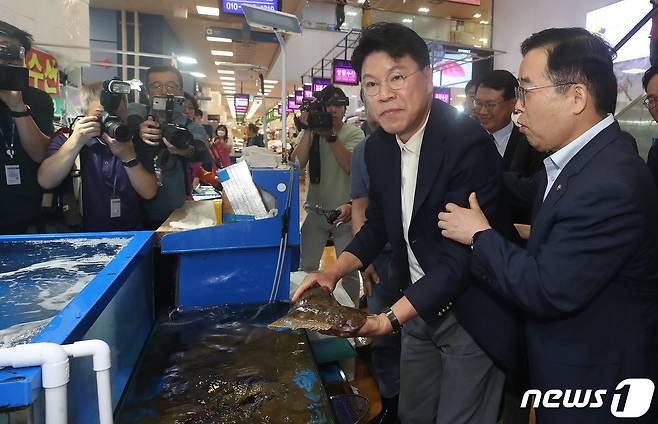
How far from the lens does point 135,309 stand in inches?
55.1

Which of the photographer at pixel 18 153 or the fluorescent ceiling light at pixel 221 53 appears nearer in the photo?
the photographer at pixel 18 153

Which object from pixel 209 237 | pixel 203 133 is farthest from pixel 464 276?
pixel 203 133

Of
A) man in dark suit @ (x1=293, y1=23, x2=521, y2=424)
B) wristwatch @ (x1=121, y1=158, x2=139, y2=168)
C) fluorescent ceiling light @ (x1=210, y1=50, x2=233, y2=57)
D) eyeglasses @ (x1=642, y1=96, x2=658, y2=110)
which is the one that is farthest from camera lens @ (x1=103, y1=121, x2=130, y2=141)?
fluorescent ceiling light @ (x1=210, y1=50, x2=233, y2=57)

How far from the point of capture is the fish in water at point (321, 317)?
1157 mm

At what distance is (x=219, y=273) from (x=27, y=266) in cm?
64

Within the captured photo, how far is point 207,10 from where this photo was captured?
816 cm

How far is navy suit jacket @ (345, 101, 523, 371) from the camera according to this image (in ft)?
4.17

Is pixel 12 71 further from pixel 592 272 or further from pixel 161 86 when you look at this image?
pixel 592 272

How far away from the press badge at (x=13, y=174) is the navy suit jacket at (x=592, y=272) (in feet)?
6.70

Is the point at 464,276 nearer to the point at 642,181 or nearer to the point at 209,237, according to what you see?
the point at 642,181

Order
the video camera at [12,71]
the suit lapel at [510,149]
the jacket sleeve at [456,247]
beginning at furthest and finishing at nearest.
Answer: the suit lapel at [510,149]
the video camera at [12,71]
the jacket sleeve at [456,247]

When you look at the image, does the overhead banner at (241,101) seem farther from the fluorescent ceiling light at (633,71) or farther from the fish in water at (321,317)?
the fish in water at (321,317)

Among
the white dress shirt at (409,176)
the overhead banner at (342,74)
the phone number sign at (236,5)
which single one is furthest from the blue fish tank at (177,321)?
the overhead banner at (342,74)

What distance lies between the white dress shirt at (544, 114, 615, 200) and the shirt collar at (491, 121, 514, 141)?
124 centimetres
